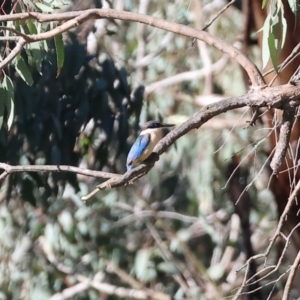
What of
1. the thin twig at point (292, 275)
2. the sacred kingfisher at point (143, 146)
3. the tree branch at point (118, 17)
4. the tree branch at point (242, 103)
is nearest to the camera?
the tree branch at point (242, 103)

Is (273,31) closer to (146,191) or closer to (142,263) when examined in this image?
(142,263)

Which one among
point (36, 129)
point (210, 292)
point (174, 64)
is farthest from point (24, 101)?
point (174, 64)

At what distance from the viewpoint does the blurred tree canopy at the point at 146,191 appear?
4.50 metres

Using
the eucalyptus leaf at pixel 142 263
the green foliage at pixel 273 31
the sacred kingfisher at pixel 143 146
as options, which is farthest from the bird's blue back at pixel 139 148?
the eucalyptus leaf at pixel 142 263

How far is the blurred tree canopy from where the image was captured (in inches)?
177

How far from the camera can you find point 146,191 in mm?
7074

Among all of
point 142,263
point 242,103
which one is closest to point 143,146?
point 242,103

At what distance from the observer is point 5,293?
6.21m

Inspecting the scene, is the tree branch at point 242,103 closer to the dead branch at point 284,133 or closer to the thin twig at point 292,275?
the dead branch at point 284,133

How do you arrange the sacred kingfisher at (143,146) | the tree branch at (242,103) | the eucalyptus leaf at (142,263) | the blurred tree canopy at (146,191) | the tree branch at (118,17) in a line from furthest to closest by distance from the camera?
the eucalyptus leaf at (142,263)
the blurred tree canopy at (146,191)
the sacred kingfisher at (143,146)
the tree branch at (118,17)
the tree branch at (242,103)

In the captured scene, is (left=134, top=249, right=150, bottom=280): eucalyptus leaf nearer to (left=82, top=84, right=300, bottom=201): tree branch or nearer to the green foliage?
the green foliage

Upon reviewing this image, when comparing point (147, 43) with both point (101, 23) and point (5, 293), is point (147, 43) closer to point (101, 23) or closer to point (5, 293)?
point (101, 23)

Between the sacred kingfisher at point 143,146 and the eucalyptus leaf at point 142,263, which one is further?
the eucalyptus leaf at point 142,263

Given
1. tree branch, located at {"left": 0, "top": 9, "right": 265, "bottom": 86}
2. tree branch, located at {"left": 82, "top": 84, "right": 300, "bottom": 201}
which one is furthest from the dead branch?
tree branch, located at {"left": 0, "top": 9, "right": 265, "bottom": 86}
